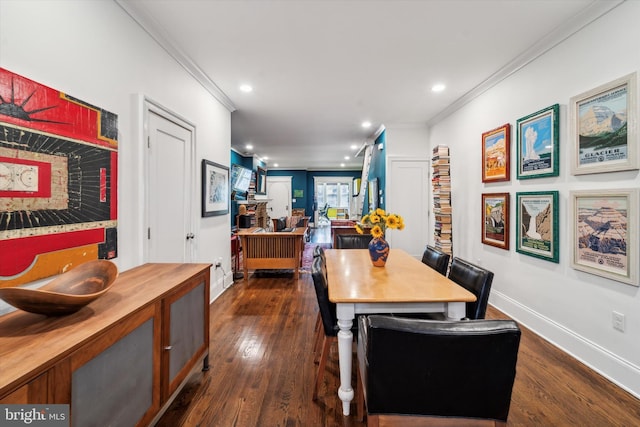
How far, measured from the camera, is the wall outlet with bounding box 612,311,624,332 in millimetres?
2002

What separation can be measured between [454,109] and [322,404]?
4268 millimetres

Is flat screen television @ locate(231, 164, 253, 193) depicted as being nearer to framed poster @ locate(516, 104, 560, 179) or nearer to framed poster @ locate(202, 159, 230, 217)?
framed poster @ locate(202, 159, 230, 217)

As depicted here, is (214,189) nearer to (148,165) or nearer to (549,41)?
(148,165)

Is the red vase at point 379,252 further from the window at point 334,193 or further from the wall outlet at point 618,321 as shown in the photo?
the window at point 334,193

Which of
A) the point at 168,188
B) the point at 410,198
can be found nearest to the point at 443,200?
the point at 410,198

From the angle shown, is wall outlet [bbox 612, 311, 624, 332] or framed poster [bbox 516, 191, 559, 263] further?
framed poster [bbox 516, 191, 559, 263]

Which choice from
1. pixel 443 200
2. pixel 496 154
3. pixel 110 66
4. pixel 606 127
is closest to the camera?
pixel 110 66

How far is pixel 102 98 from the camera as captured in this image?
188cm

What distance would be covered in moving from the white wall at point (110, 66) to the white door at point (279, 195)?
8.27 meters

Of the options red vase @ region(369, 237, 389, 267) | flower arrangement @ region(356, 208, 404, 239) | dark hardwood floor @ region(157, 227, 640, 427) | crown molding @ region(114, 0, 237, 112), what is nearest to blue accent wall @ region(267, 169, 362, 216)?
crown molding @ region(114, 0, 237, 112)

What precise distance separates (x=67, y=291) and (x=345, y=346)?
1423 millimetres

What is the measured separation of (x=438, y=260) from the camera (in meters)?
2.50

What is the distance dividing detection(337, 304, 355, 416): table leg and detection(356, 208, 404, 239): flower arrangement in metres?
0.84

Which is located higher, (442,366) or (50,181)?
(50,181)
